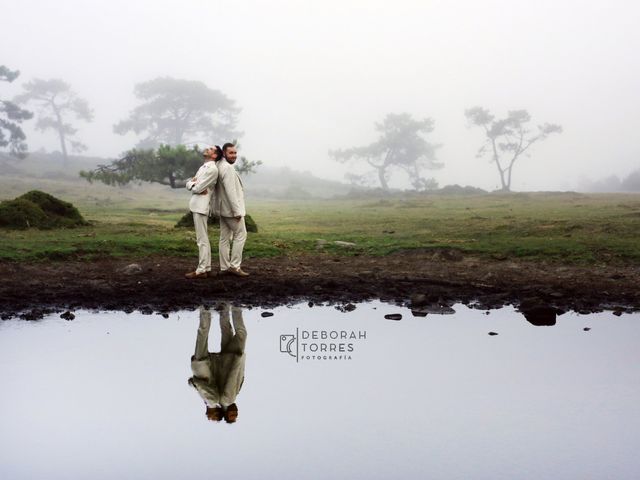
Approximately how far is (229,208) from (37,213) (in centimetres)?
963

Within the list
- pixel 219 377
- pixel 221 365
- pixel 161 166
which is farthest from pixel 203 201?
pixel 161 166

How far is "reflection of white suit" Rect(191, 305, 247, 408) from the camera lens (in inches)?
224

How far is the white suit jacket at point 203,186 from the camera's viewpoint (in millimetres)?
11336

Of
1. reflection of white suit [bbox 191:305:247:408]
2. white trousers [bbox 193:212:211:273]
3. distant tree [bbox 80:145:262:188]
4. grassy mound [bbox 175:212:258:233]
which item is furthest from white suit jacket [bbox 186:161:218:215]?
distant tree [bbox 80:145:262:188]

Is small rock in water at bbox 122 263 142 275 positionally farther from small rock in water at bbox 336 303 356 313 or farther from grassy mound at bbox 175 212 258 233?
grassy mound at bbox 175 212 258 233

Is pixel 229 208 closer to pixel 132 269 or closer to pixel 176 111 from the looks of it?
pixel 132 269

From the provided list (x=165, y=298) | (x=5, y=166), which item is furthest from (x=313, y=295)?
(x=5, y=166)

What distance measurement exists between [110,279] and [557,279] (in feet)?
26.7

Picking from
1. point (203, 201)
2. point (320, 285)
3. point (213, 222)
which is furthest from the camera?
point (213, 222)

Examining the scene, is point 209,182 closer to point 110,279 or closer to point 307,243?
point 110,279

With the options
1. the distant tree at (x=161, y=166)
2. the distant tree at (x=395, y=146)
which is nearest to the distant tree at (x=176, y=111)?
the distant tree at (x=395, y=146)

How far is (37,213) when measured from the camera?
18641 millimetres

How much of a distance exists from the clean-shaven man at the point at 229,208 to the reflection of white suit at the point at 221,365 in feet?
10.7

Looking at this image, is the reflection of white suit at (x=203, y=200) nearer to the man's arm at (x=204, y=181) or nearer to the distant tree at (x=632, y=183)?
the man's arm at (x=204, y=181)
